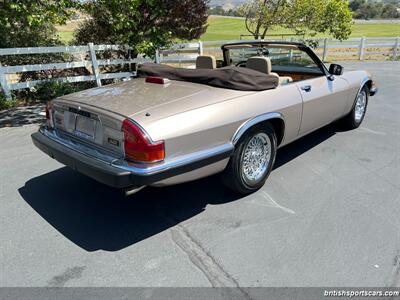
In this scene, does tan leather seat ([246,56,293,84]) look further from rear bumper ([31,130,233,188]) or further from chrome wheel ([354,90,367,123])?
chrome wheel ([354,90,367,123])

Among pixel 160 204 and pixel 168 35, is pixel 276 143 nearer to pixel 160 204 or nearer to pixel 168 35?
pixel 160 204

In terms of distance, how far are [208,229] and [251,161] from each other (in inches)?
37.3

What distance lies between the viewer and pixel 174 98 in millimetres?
3207

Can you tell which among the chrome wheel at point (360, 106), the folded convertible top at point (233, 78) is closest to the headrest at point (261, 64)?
the folded convertible top at point (233, 78)

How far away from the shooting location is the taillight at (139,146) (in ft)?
8.82

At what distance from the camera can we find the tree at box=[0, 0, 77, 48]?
627 cm

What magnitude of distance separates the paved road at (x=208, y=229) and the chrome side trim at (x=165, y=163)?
68cm

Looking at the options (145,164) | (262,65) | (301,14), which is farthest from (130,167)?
(301,14)

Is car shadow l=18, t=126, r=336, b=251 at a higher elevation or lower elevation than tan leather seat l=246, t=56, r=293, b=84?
lower

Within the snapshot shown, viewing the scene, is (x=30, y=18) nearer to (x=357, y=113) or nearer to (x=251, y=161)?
(x=251, y=161)

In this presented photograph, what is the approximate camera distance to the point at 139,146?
2.71 m

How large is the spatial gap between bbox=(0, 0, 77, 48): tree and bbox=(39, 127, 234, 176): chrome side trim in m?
4.16

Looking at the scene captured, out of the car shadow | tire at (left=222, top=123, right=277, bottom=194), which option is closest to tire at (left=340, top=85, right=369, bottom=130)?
tire at (left=222, top=123, right=277, bottom=194)

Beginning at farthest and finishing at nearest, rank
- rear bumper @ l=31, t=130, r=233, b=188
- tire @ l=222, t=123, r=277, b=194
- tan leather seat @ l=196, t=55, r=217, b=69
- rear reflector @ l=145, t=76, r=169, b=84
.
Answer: tan leather seat @ l=196, t=55, r=217, b=69, rear reflector @ l=145, t=76, r=169, b=84, tire @ l=222, t=123, r=277, b=194, rear bumper @ l=31, t=130, r=233, b=188
